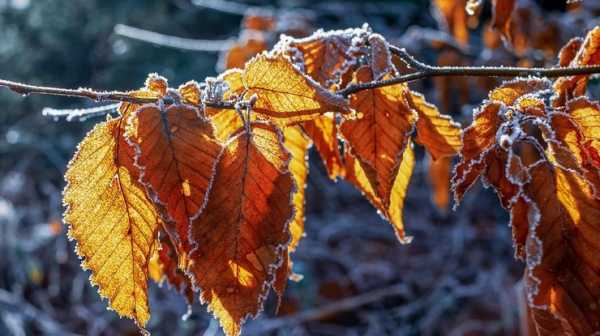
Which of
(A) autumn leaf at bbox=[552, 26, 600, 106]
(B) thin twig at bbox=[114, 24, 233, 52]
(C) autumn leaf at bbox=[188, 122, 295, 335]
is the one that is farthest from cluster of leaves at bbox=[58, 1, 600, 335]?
(B) thin twig at bbox=[114, 24, 233, 52]

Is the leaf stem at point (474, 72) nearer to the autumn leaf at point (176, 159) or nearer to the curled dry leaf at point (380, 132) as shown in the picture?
the curled dry leaf at point (380, 132)

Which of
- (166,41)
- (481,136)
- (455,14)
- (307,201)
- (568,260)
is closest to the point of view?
(568,260)

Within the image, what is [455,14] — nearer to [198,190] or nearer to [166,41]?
[166,41]

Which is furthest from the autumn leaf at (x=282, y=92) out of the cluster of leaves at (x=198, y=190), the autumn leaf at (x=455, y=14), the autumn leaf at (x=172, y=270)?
the autumn leaf at (x=455, y=14)

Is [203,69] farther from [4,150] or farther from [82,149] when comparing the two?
[82,149]

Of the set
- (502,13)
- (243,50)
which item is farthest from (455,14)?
(502,13)

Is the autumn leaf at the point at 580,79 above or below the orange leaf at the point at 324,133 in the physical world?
below

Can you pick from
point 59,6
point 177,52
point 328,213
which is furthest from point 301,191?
point 59,6

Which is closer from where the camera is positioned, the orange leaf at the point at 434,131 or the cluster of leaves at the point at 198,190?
the cluster of leaves at the point at 198,190
